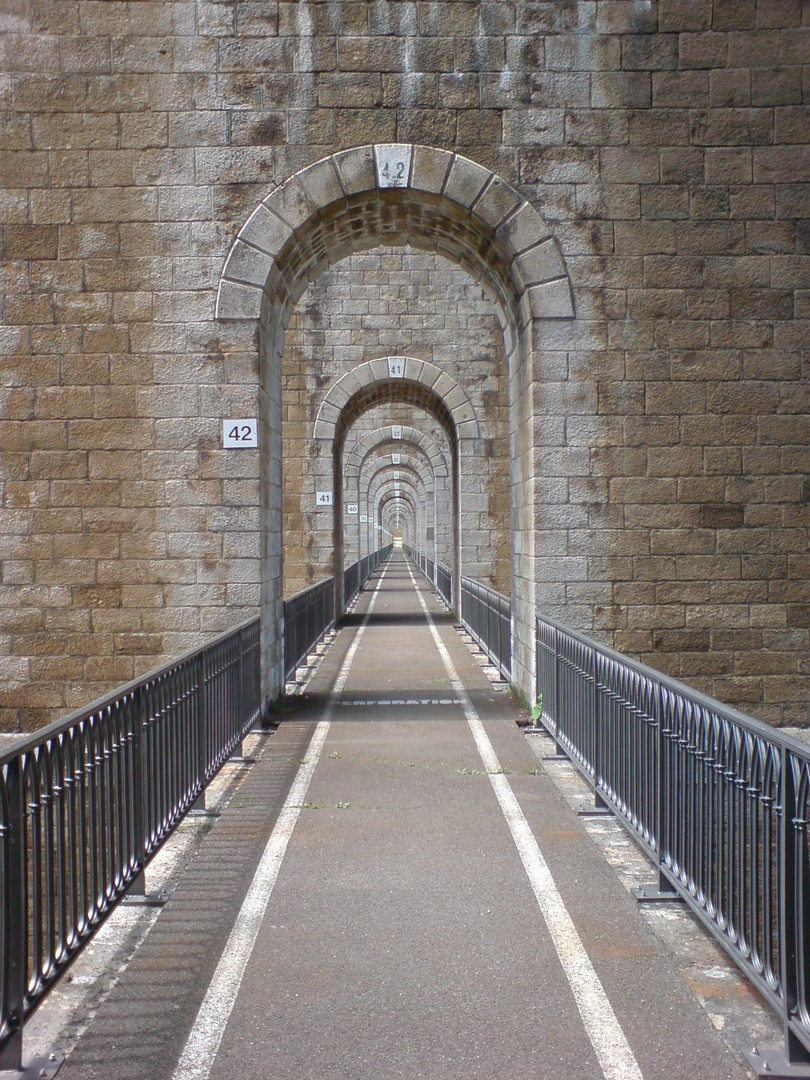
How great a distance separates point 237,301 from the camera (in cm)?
970

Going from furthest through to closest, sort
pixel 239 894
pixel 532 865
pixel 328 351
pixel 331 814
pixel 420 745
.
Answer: pixel 328 351
pixel 420 745
pixel 331 814
pixel 532 865
pixel 239 894

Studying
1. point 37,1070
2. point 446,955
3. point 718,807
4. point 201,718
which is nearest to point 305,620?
point 201,718

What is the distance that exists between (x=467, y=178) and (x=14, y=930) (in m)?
7.96

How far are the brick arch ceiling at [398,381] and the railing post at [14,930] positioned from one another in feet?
54.7

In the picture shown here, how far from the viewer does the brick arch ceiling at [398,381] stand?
20.0 m

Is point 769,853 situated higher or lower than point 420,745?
higher

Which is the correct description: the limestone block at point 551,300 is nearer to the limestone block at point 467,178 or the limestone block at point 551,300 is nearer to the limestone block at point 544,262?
the limestone block at point 544,262

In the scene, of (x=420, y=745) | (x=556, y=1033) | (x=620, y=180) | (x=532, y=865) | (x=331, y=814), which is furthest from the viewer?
(x=620, y=180)

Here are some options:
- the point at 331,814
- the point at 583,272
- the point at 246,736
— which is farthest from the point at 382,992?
the point at 583,272

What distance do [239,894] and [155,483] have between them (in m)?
5.16

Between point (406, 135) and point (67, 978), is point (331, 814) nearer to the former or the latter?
point (67, 978)

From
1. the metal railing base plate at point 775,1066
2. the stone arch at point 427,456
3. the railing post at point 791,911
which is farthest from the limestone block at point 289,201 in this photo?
the stone arch at point 427,456

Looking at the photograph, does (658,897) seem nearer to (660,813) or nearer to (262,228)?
(660,813)

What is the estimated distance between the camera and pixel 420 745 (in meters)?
8.93
